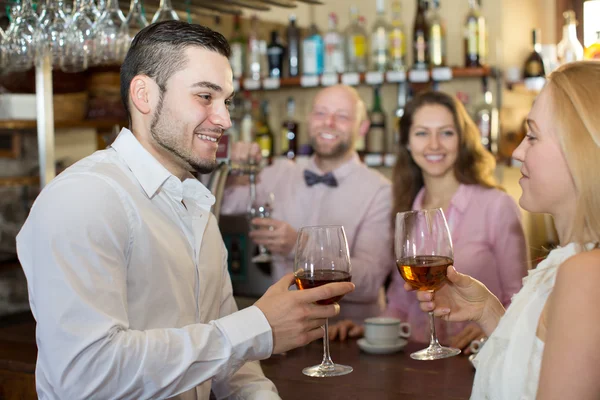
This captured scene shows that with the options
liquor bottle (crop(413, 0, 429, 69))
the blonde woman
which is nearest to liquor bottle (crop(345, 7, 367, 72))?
liquor bottle (crop(413, 0, 429, 69))

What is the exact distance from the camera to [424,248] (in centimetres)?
154

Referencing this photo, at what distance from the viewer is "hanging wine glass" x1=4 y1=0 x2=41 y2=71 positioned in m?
2.68

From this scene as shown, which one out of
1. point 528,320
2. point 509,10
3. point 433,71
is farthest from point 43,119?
point 509,10

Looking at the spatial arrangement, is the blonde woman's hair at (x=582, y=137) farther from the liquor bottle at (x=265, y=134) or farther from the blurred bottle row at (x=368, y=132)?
the liquor bottle at (x=265, y=134)

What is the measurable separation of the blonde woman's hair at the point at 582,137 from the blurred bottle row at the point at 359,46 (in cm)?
303

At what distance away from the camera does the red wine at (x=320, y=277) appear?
4.90 feet

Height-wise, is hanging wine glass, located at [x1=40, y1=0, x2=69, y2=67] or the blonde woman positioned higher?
hanging wine glass, located at [x1=40, y1=0, x2=69, y2=67]

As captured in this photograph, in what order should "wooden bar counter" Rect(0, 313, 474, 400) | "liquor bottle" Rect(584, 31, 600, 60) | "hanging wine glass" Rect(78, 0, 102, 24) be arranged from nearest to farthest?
1. "wooden bar counter" Rect(0, 313, 474, 400)
2. "hanging wine glass" Rect(78, 0, 102, 24)
3. "liquor bottle" Rect(584, 31, 600, 60)

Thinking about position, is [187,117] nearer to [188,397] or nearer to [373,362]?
[188,397]

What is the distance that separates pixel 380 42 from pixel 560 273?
137 inches

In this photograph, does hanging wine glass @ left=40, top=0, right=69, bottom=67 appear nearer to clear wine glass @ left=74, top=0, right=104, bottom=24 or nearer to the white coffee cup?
clear wine glass @ left=74, top=0, right=104, bottom=24

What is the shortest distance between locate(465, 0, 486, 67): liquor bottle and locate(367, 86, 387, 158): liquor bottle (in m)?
0.62

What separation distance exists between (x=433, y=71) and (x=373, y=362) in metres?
2.48

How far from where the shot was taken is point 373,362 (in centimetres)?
197
